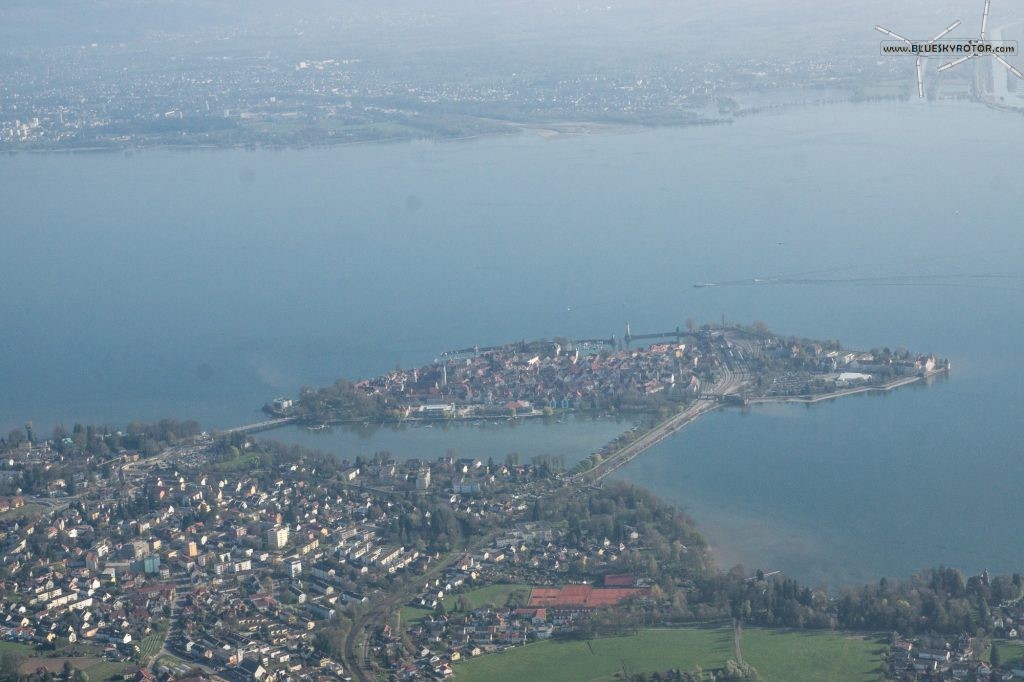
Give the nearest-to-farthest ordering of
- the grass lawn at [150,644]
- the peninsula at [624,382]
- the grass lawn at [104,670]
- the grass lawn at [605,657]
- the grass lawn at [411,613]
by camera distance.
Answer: the grass lawn at [605,657]
the grass lawn at [104,670]
the grass lawn at [150,644]
the grass lawn at [411,613]
the peninsula at [624,382]

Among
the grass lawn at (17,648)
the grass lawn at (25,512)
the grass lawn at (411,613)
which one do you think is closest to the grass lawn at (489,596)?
the grass lawn at (411,613)

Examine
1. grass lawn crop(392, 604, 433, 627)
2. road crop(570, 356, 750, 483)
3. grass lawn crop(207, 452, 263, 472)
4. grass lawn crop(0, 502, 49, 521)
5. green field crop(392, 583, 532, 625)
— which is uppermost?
road crop(570, 356, 750, 483)

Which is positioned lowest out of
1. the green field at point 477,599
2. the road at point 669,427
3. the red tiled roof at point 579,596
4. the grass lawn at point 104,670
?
the grass lawn at point 104,670

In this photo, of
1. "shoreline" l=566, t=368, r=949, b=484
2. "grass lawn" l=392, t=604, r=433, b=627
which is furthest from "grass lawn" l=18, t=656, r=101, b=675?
"shoreline" l=566, t=368, r=949, b=484

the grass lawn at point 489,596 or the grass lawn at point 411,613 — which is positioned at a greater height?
the grass lawn at point 489,596

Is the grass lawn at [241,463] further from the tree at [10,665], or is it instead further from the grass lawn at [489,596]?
A: the tree at [10,665]

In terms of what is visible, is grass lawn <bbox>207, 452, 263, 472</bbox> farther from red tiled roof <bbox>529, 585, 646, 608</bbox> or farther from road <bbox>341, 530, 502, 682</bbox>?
red tiled roof <bbox>529, 585, 646, 608</bbox>
